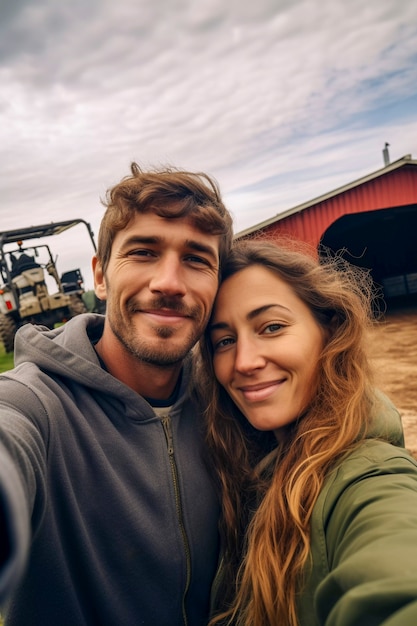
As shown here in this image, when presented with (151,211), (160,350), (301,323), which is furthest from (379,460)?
(151,211)

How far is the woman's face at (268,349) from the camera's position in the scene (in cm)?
168

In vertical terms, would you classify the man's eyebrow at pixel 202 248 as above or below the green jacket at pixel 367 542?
above

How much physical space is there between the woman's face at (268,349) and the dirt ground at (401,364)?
18.0 inches

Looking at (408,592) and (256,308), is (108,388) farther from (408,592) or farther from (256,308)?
(408,592)

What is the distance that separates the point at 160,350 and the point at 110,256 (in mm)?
583

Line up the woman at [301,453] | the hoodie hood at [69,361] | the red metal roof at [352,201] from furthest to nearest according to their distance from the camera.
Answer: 1. the red metal roof at [352,201]
2. the hoodie hood at [69,361]
3. the woman at [301,453]

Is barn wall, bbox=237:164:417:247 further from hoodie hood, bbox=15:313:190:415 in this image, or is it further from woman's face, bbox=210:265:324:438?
hoodie hood, bbox=15:313:190:415

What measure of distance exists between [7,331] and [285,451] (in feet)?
44.8

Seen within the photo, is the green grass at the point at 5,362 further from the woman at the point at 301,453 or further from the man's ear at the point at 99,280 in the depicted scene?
the woman at the point at 301,453

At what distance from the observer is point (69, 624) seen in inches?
52.2

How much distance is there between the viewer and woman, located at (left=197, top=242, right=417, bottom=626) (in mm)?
926

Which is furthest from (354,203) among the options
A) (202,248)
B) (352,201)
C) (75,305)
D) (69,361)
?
(69,361)

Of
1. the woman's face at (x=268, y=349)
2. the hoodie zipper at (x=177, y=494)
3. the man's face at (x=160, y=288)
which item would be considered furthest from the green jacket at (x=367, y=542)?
the man's face at (x=160, y=288)

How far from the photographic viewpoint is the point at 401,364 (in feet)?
23.6
